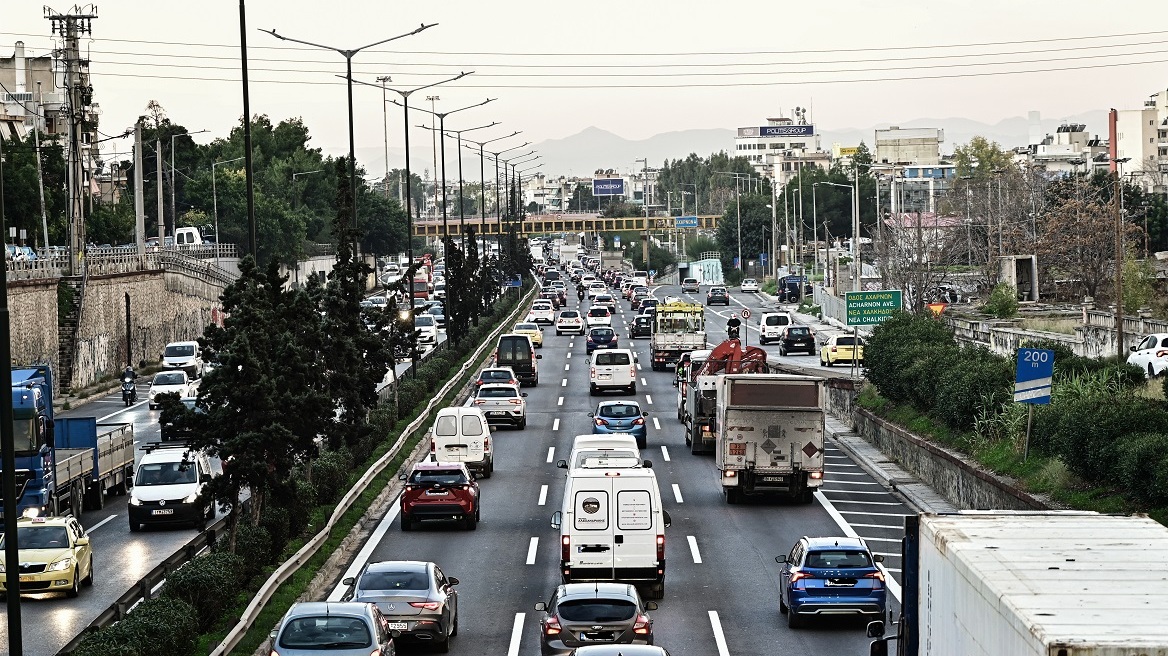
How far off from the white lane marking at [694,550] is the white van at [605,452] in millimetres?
1779

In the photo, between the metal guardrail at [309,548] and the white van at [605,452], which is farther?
the white van at [605,452]

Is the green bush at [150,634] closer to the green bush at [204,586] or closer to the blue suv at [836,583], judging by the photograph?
the green bush at [204,586]

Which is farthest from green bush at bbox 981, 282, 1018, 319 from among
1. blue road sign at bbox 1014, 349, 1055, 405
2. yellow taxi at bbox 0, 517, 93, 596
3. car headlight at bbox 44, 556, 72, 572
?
car headlight at bbox 44, 556, 72, 572

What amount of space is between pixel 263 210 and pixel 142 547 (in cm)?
10519

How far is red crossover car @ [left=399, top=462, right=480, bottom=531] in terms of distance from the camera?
110 feet

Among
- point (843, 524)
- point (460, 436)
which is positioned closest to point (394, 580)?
point (843, 524)

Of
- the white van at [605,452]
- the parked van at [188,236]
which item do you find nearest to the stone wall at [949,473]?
the white van at [605,452]

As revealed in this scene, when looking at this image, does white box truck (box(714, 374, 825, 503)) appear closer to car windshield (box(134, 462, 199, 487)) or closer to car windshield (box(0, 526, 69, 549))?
car windshield (box(134, 462, 199, 487))

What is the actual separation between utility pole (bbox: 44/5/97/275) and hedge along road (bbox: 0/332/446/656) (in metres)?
28.1

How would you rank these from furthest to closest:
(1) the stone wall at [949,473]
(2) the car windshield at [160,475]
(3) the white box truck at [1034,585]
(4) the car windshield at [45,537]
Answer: (2) the car windshield at [160,475] → (1) the stone wall at [949,473] → (4) the car windshield at [45,537] → (3) the white box truck at [1034,585]

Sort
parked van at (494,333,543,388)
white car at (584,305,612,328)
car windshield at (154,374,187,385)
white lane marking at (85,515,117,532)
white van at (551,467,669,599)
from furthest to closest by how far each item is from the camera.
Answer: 1. white car at (584,305,612,328)
2. parked van at (494,333,543,388)
3. car windshield at (154,374,187,385)
4. white lane marking at (85,515,117,532)
5. white van at (551,467,669,599)

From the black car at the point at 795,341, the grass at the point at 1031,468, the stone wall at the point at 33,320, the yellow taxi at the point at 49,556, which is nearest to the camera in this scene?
the yellow taxi at the point at 49,556

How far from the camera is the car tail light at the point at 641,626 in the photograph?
812 inches

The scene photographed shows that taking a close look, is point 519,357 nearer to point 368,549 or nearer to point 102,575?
point 368,549
